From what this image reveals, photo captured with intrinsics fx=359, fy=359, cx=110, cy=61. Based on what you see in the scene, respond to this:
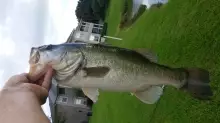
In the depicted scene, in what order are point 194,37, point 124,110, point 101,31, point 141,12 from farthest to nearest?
point 101,31 → point 141,12 → point 124,110 → point 194,37

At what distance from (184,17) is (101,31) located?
1099 inches

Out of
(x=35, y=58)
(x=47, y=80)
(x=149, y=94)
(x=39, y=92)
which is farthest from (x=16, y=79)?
(x=149, y=94)

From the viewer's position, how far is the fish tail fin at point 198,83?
5762mm

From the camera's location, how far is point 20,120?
2469mm

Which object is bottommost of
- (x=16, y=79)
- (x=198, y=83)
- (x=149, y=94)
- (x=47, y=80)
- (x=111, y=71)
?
(x=149, y=94)

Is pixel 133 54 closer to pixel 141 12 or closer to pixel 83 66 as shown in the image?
pixel 83 66

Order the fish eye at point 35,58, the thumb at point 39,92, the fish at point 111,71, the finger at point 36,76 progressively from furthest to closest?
the fish at point 111,71 → the fish eye at point 35,58 → the finger at point 36,76 → the thumb at point 39,92

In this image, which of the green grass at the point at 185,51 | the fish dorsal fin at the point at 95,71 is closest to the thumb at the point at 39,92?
the fish dorsal fin at the point at 95,71

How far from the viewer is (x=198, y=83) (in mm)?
5781

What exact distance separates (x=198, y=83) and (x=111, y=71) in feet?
5.06

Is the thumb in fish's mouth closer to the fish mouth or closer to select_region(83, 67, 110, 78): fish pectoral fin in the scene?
the fish mouth

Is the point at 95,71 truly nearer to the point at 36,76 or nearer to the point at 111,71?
the point at 111,71

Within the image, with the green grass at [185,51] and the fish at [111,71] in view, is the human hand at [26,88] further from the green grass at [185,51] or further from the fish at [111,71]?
the green grass at [185,51]

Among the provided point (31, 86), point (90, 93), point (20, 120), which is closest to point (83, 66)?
point (90, 93)
